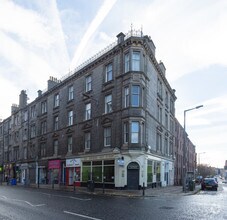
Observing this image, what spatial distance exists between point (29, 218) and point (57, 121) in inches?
1225

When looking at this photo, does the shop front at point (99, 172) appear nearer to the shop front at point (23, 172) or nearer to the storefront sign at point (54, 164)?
the storefront sign at point (54, 164)

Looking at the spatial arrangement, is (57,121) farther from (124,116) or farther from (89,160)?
(124,116)

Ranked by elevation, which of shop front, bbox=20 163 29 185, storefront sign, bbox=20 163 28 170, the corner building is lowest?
shop front, bbox=20 163 29 185

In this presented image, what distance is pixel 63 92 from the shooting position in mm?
40781

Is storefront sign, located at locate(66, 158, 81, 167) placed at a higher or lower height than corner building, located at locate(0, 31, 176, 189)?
lower

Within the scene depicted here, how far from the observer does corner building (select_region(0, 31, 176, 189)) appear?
94.4 ft

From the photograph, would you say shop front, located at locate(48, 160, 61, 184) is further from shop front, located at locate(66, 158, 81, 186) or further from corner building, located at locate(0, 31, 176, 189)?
shop front, located at locate(66, 158, 81, 186)

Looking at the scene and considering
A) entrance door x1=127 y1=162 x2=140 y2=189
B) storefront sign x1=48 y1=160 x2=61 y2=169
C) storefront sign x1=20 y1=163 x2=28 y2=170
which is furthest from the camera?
storefront sign x1=20 y1=163 x2=28 y2=170

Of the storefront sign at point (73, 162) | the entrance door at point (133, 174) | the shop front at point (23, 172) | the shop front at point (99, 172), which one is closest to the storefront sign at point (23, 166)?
the shop front at point (23, 172)

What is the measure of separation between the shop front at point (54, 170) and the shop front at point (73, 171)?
231cm

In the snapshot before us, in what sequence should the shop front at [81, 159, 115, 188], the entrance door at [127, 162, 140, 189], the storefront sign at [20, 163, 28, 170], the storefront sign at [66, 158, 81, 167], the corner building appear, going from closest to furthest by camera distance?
the entrance door at [127, 162, 140, 189] → the corner building → the shop front at [81, 159, 115, 188] → the storefront sign at [66, 158, 81, 167] → the storefront sign at [20, 163, 28, 170]

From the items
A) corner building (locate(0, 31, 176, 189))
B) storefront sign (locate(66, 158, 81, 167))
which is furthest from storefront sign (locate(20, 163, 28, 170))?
storefront sign (locate(66, 158, 81, 167))

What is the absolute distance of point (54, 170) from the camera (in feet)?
134

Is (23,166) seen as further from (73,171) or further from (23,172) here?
(73,171)
